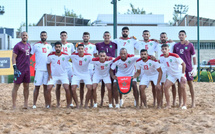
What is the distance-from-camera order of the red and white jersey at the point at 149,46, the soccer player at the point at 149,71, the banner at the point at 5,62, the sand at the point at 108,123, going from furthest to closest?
the banner at the point at 5,62 → the red and white jersey at the point at 149,46 → the soccer player at the point at 149,71 → the sand at the point at 108,123

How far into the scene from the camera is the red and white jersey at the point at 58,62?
8.72 meters

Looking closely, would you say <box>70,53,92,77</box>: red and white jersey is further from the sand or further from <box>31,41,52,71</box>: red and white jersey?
the sand

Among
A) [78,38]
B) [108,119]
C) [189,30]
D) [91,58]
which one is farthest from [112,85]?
[189,30]

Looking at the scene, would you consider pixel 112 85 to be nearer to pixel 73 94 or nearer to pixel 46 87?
pixel 73 94

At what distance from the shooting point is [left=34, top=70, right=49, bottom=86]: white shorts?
349 inches

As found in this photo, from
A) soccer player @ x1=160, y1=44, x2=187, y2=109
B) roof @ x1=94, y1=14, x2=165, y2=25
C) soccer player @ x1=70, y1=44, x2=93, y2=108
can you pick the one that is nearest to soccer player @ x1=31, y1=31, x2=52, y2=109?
soccer player @ x1=70, y1=44, x2=93, y2=108

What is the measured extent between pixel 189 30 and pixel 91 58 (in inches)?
1150

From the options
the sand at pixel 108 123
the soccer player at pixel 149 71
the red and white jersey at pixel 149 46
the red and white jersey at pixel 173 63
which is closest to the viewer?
the sand at pixel 108 123

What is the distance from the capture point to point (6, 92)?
12922 mm

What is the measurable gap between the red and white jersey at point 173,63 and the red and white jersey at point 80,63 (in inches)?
77.2

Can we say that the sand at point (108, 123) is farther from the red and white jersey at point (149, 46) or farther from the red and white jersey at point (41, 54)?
the red and white jersey at point (149, 46)

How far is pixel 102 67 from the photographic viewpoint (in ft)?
28.7

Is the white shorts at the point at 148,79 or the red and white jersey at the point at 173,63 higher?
the red and white jersey at the point at 173,63

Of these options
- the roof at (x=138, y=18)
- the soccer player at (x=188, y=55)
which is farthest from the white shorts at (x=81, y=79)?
the roof at (x=138, y=18)
